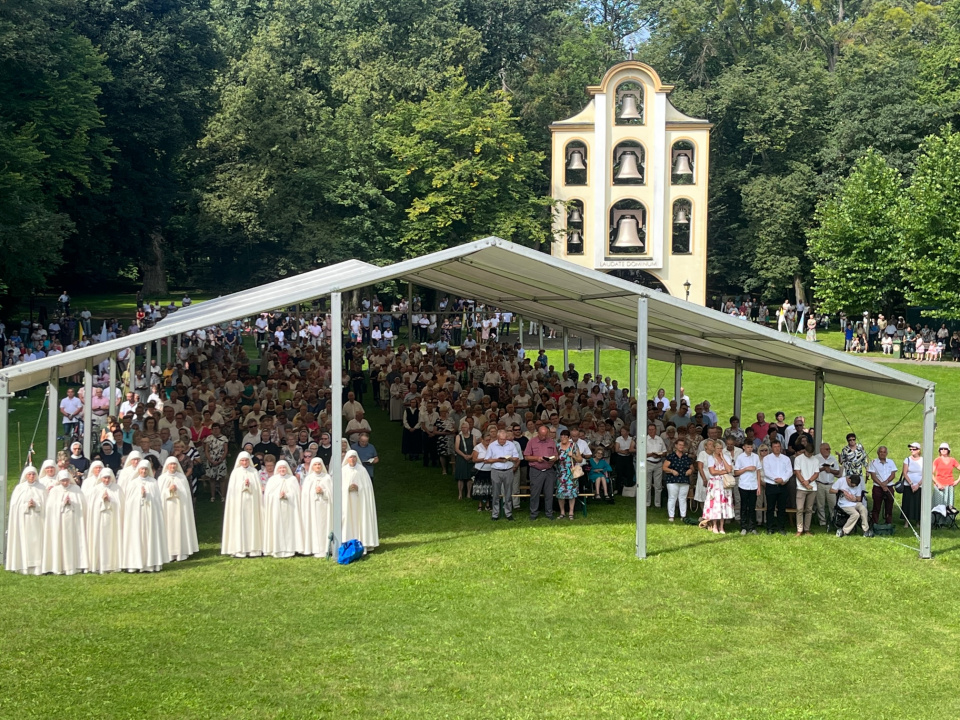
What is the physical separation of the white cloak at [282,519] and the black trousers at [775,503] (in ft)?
21.7

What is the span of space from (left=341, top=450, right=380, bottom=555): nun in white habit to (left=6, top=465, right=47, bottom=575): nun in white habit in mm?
3706

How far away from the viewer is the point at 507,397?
23625 mm

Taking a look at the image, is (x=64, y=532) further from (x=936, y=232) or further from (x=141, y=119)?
(x=141, y=119)

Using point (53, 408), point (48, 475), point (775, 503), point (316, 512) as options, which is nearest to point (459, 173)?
point (53, 408)

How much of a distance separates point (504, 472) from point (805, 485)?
4313mm

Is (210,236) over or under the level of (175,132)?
under

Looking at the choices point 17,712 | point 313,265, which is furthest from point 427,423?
point 313,265

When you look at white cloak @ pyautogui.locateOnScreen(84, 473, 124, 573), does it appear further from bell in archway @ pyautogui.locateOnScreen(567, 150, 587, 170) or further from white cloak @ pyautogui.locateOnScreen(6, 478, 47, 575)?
bell in archway @ pyautogui.locateOnScreen(567, 150, 587, 170)

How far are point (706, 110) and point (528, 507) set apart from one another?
150 feet

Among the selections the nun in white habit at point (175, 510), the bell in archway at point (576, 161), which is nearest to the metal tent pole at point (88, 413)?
the nun in white habit at point (175, 510)

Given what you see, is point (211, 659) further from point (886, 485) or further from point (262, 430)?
point (886, 485)

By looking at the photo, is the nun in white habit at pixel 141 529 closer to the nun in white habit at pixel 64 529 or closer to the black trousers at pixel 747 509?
the nun in white habit at pixel 64 529

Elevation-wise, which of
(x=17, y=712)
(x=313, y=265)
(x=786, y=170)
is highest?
(x=786, y=170)

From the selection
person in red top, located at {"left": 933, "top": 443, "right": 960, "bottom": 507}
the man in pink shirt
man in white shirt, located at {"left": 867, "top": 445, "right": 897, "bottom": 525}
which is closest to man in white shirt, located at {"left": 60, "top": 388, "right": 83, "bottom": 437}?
the man in pink shirt
